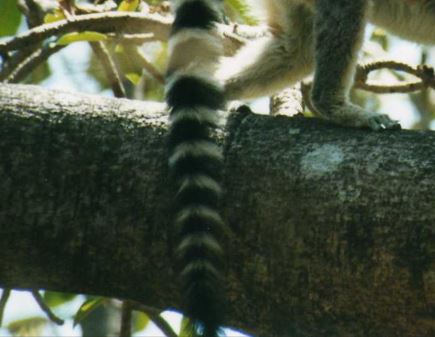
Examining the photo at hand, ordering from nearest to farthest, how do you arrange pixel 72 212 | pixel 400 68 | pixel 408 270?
pixel 408 270, pixel 72 212, pixel 400 68

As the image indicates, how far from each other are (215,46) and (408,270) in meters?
1.66

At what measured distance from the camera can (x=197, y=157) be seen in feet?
11.5

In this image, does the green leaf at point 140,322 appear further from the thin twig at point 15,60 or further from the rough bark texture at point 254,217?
the rough bark texture at point 254,217

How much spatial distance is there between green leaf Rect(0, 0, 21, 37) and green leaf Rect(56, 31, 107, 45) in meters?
0.42

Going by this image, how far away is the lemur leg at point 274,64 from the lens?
5711 millimetres

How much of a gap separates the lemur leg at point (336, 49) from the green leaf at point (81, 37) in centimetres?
126

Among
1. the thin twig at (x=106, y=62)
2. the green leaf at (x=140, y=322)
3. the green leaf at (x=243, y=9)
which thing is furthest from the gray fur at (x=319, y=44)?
the green leaf at (x=140, y=322)

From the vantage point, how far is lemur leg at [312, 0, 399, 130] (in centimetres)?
512

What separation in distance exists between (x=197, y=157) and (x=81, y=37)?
1.95 m

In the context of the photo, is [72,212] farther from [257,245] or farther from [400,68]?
[400,68]

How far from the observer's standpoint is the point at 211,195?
343 centimetres

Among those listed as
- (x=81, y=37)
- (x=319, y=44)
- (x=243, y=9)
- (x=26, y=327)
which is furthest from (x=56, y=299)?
(x=319, y=44)

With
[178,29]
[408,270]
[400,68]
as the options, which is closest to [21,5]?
[178,29]

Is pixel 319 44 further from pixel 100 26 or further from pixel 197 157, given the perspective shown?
pixel 197 157
